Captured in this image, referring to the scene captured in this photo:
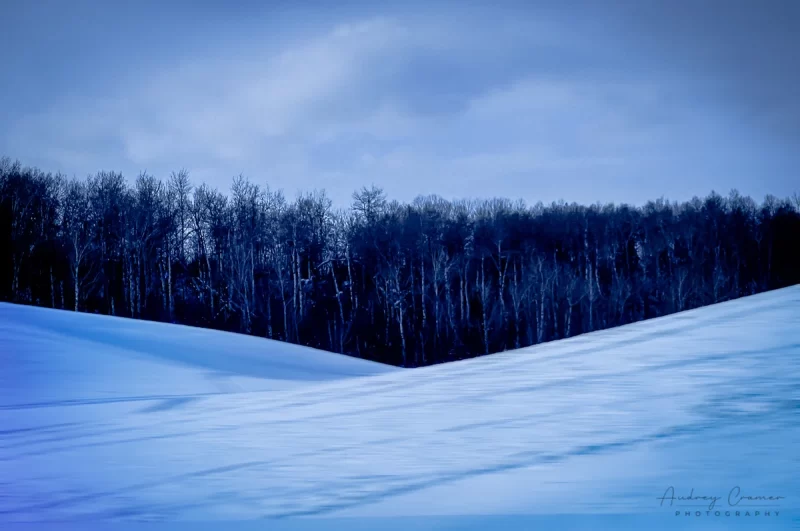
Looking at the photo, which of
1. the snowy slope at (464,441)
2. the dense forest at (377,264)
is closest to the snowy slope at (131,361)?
the snowy slope at (464,441)

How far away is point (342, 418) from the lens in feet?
12.3

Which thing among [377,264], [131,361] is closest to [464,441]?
[131,361]

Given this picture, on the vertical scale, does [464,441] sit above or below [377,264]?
below

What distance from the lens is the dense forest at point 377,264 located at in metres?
26.8

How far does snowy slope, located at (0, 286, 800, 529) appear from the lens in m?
2.41

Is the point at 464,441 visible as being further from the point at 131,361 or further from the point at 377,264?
the point at 377,264

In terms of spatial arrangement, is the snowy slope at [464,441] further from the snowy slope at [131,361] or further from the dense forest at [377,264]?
the dense forest at [377,264]

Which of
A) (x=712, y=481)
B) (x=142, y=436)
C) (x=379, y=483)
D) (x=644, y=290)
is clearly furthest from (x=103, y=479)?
(x=644, y=290)

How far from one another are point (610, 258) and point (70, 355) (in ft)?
103

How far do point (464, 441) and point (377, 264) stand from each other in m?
27.8

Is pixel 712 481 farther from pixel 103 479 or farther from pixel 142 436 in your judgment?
pixel 142 436

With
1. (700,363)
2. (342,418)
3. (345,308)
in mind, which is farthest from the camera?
(345,308)

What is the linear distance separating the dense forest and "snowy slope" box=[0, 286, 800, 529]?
2281cm

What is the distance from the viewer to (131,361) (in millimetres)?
5996
